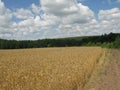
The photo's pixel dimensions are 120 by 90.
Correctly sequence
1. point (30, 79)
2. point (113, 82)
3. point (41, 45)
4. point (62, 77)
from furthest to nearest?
point (41, 45) → point (113, 82) → point (62, 77) → point (30, 79)

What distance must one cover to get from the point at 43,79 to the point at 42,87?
4.33ft

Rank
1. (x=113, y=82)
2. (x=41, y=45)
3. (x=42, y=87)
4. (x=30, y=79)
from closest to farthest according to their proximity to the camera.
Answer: (x=42, y=87) → (x=30, y=79) → (x=113, y=82) → (x=41, y=45)

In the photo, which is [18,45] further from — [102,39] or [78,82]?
[78,82]

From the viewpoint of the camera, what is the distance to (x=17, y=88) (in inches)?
348

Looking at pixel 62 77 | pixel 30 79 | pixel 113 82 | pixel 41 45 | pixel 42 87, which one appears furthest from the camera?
pixel 41 45

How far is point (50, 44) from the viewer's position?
122750 mm

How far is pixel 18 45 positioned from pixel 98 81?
315 ft

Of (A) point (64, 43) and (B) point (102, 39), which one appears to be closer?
(B) point (102, 39)

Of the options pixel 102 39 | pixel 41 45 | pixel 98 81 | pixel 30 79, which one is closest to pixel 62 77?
pixel 30 79

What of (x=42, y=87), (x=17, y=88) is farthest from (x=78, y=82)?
(x=17, y=88)

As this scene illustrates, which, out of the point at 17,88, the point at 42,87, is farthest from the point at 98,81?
the point at 17,88

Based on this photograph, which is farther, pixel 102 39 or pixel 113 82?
pixel 102 39

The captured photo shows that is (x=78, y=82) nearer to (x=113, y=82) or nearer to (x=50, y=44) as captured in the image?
(x=113, y=82)

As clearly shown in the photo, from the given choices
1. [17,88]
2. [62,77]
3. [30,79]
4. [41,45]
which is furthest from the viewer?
[41,45]
